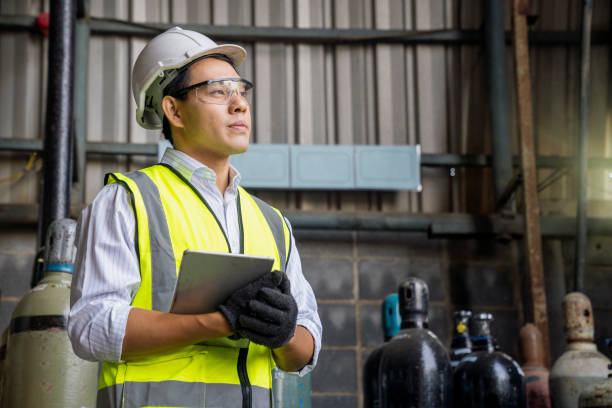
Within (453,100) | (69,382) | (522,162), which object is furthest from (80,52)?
(69,382)

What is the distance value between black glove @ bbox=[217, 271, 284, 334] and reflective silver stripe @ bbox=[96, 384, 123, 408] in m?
0.33

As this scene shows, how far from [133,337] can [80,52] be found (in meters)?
7.14

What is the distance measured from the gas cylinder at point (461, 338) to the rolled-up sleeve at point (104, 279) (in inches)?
165

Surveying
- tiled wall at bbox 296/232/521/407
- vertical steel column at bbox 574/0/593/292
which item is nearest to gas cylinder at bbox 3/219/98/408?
tiled wall at bbox 296/232/521/407

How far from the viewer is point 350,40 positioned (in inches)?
361

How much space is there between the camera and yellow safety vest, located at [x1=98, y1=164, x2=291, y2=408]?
220cm

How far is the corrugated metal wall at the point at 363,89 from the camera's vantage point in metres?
8.80

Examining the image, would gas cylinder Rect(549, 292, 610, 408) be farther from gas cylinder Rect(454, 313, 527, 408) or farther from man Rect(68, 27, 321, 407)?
man Rect(68, 27, 321, 407)

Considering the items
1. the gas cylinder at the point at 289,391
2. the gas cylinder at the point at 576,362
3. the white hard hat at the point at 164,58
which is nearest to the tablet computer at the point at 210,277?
the white hard hat at the point at 164,58

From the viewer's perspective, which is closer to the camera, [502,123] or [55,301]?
[55,301]

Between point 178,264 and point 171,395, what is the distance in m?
0.34

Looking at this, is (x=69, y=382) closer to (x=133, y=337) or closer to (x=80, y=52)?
(x=133, y=337)

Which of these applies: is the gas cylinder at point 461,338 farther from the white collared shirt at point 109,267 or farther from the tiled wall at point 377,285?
the white collared shirt at point 109,267

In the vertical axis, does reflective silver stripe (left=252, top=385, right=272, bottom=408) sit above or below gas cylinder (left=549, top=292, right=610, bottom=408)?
above
